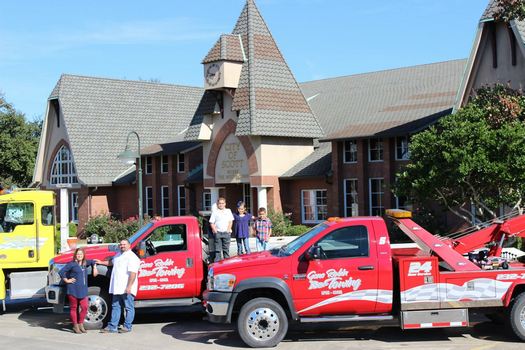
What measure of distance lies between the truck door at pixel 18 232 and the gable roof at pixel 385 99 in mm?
17621

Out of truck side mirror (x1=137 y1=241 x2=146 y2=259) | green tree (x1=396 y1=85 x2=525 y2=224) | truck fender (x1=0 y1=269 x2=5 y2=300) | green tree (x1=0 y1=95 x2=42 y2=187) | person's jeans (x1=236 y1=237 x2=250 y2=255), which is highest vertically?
green tree (x1=0 y1=95 x2=42 y2=187)

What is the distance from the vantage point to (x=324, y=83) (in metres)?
42.4

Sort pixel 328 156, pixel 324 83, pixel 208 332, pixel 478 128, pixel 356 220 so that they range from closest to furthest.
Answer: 1. pixel 356 220
2. pixel 208 332
3. pixel 478 128
4. pixel 328 156
5. pixel 324 83

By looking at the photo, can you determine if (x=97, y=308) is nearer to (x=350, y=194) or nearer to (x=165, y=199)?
(x=350, y=194)

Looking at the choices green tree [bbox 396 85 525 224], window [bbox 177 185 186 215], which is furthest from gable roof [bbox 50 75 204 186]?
green tree [bbox 396 85 525 224]

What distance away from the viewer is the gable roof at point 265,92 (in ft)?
107

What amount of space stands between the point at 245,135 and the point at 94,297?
65.7ft

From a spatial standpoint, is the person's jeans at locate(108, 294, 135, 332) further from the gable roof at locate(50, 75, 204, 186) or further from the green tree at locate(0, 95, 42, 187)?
the green tree at locate(0, 95, 42, 187)

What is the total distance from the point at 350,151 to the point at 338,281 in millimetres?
21133

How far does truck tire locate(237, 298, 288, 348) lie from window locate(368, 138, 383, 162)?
20429mm

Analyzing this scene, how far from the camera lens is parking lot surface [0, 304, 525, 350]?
439 inches

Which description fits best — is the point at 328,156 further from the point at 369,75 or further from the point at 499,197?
the point at 499,197

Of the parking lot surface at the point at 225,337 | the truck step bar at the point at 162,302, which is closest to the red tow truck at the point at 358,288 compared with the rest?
the parking lot surface at the point at 225,337

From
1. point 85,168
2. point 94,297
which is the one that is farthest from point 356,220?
point 85,168
